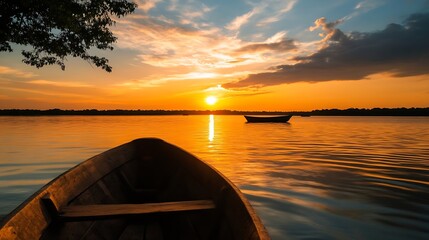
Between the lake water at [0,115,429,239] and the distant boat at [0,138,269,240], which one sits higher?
the distant boat at [0,138,269,240]

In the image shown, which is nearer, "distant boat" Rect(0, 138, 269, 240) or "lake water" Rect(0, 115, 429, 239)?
"distant boat" Rect(0, 138, 269, 240)

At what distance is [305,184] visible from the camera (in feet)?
32.3

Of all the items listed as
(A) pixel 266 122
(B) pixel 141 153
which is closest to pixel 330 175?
(B) pixel 141 153

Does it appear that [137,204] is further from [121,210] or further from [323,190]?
[323,190]

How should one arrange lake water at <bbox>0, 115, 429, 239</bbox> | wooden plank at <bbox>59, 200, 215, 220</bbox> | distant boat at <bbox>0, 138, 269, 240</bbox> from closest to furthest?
distant boat at <bbox>0, 138, 269, 240</bbox> → wooden plank at <bbox>59, 200, 215, 220</bbox> → lake water at <bbox>0, 115, 429, 239</bbox>

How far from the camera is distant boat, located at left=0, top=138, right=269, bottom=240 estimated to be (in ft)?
11.0

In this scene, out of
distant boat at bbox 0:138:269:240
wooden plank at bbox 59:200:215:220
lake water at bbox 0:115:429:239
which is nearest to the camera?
distant boat at bbox 0:138:269:240

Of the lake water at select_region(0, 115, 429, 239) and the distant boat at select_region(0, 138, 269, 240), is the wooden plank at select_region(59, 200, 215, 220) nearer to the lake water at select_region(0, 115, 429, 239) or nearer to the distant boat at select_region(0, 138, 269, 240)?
the distant boat at select_region(0, 138, 269, 240)

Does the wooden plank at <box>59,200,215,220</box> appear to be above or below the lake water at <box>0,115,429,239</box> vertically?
above

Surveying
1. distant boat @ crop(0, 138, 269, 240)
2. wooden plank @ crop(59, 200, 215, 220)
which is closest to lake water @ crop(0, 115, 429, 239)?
distant boat @ crop(0, 138, 269, 240)

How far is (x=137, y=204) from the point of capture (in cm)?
407

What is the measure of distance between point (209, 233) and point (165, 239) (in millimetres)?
1063

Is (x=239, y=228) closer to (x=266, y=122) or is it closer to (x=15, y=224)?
(x=15, y=224)

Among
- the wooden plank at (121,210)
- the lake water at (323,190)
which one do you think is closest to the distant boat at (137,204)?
the wooden plank at (121,210)
